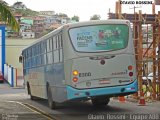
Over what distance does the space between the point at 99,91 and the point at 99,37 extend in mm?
→ 1991

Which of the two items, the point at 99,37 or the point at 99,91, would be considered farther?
the point at 99,37

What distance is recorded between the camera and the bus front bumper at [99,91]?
52.5 ft

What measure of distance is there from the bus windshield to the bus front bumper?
1.43m

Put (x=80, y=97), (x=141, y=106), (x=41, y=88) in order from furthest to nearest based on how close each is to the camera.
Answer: (x=41, y=88) < (x=141, y=106) < (x=80, y=97)

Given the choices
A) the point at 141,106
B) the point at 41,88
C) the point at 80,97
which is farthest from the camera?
the point at 41,88

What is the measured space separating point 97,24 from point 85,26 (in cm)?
45

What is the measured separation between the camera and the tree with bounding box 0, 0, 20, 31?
1775 centimetres

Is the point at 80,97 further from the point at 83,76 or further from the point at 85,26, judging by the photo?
the point at 85,26

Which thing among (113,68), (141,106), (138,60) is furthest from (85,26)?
(138,60)

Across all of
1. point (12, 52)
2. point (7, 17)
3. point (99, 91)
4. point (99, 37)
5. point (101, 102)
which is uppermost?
point (7, 17)

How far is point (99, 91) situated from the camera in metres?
16.2

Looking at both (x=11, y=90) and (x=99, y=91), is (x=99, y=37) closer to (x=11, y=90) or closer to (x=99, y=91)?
(x=99, y=91)

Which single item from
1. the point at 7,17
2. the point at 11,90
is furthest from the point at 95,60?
the point at 11,90

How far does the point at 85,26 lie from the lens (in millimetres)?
16516
